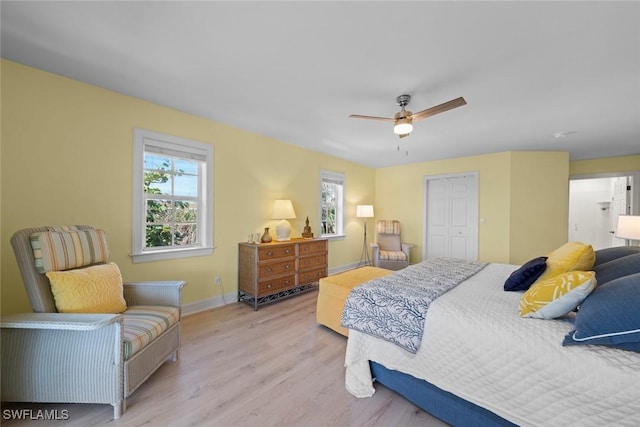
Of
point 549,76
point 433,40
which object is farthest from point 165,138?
point 549,76

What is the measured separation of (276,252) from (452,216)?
3.94 meters

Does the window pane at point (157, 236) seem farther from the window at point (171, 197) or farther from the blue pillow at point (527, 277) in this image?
the blue pillow at point (527, 277)

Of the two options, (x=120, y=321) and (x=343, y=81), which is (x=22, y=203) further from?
(x=343, y=81)

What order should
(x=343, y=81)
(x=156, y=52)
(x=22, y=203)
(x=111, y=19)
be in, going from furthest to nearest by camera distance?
(x=343, y=81), (x=22, y=203), (x=156, y=52), (x=111, y=19)

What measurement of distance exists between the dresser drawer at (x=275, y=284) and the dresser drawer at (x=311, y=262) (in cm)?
22

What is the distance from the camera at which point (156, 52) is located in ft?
6.16

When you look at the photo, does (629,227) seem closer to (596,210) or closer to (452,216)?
(452,216)

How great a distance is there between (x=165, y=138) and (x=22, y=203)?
4.32ft

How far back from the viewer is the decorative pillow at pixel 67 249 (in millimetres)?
1636

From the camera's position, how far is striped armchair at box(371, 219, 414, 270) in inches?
199

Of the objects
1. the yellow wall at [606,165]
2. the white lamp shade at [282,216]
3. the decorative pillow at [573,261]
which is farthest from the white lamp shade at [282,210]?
the yellow wall at [606,165]

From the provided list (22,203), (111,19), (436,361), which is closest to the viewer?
(436,361)

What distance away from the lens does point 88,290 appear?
5.61 ft

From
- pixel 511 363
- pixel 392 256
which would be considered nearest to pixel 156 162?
pixel 511 363
